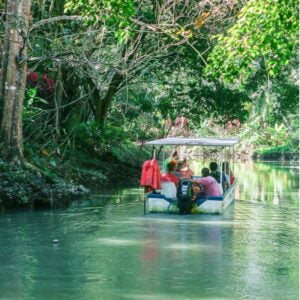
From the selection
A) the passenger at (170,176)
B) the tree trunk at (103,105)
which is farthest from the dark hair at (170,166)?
the tree trunk at (103,105)

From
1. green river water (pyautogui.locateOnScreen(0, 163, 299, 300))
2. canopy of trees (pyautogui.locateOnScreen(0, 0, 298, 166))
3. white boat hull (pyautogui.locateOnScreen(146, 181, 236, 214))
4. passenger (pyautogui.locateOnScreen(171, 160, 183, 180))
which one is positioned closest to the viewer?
green river water (pyautogui.locateOnScreen(0, 163, 299, 300))

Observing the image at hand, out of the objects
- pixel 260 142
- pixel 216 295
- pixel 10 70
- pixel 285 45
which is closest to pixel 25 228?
pixel 10 70

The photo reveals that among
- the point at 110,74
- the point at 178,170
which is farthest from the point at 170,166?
the point at 110,74

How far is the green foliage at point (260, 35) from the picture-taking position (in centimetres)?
934

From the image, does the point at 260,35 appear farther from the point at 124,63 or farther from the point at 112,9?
the point at 124,63

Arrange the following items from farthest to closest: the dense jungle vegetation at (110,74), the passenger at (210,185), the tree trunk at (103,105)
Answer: the tree trunk at (103,105)
the passenger at (210,185)
the dense jungle vegetation at (110,74)

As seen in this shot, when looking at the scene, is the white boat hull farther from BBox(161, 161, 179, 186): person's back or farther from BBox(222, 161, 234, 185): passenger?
BBox(222, 161, 234, 185): passenger

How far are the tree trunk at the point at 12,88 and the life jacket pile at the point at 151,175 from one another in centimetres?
393

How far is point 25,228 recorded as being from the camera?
15.6m

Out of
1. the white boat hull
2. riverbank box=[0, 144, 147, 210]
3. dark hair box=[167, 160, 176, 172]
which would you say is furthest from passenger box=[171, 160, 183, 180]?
riverbank box=[0, 144, 147, 210]

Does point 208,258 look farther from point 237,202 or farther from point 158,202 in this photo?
point 237,202

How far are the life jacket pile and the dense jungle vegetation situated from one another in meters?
2.90

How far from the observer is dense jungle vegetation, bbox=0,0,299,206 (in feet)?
34.1

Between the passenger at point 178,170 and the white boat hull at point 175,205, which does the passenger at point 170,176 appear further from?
the white boat hull at point 175,205
